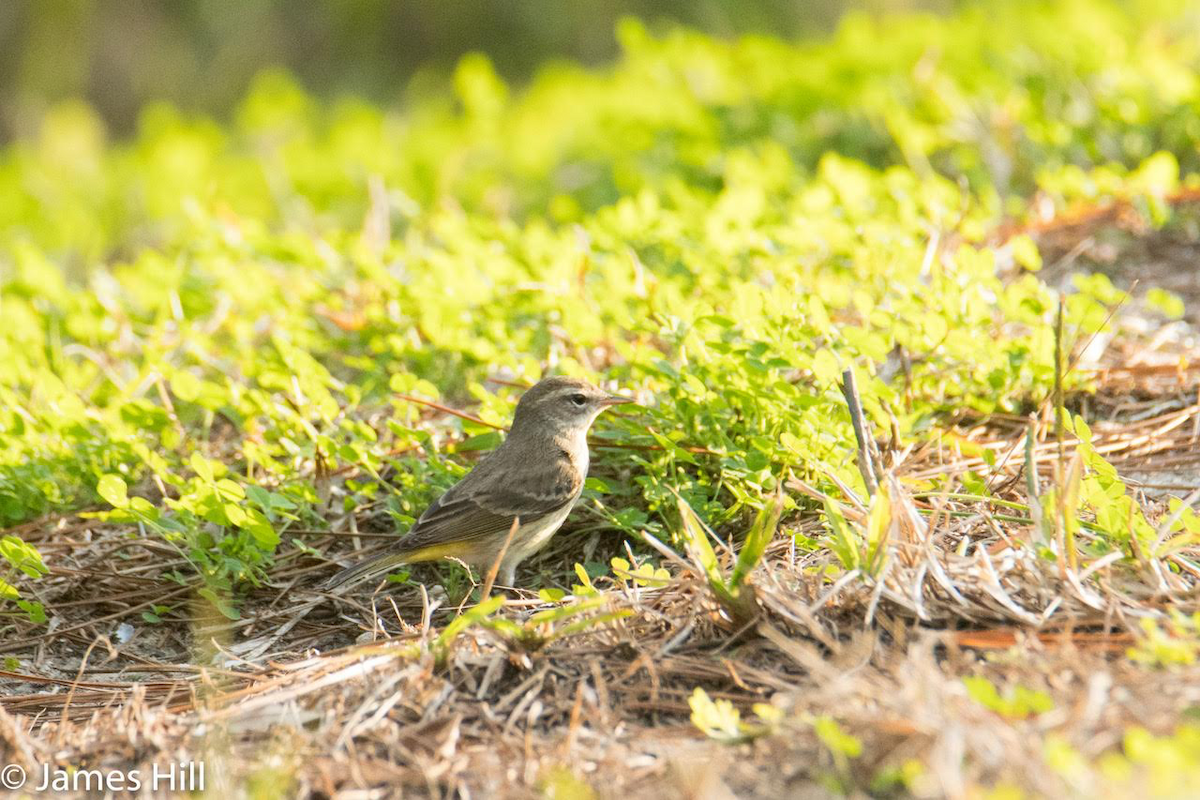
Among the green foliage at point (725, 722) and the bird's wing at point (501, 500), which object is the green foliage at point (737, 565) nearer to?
the green foliage at point (725, 722)

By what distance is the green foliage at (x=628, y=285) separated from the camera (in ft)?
16.2

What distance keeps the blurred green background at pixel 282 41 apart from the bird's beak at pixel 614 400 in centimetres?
1273

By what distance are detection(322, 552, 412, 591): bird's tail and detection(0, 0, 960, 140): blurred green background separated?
13.5 metres

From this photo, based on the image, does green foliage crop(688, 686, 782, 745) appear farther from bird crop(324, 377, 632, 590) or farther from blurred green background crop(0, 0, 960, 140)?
blurred green background crop(0, 0, 960, 140)

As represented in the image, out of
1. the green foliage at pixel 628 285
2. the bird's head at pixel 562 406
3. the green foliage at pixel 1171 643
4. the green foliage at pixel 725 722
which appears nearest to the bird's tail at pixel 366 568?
the green foliage at pixel 628 285

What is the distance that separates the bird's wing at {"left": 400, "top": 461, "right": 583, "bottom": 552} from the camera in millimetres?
5004

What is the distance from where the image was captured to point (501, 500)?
5.16 metres

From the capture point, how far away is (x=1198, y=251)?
23.7ft

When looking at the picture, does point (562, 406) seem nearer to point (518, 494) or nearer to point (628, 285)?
point (518, 494)

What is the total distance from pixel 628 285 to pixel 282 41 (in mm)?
14998

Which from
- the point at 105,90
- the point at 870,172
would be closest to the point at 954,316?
the point at 870,172

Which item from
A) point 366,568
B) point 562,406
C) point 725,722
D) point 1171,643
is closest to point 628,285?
point 562,406

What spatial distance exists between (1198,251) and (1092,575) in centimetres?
433

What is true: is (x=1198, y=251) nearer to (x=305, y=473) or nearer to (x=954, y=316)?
(x=954, y=316)
